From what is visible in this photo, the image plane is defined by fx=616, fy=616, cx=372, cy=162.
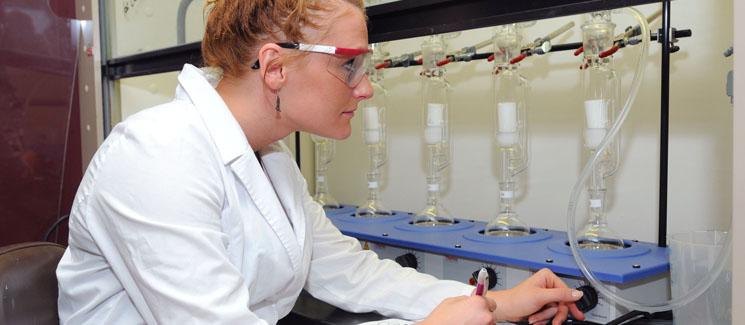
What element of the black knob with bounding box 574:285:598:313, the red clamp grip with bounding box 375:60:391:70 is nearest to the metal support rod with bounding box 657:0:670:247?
the black knob with bounding box 574:285:598:313

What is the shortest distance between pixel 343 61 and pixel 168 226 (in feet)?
1.31

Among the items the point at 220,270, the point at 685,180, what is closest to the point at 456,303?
the point at 220,270

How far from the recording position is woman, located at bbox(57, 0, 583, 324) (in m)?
0.86

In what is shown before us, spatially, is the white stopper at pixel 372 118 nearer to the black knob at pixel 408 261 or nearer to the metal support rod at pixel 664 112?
the black knob at pixel 408 261

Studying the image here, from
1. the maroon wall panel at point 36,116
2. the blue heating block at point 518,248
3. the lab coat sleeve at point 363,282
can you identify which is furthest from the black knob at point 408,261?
the maroon wall panel at point 36,116

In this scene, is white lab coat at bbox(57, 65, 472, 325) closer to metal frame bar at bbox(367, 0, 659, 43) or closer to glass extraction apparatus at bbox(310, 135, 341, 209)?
metal frame bar at bbox(367, 0, 659, 43)

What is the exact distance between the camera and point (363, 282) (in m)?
1.27

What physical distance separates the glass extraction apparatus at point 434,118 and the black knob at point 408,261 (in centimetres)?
17

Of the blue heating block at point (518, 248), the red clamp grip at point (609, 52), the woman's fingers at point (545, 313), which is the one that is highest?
the red clamp grip at point (609, 52)

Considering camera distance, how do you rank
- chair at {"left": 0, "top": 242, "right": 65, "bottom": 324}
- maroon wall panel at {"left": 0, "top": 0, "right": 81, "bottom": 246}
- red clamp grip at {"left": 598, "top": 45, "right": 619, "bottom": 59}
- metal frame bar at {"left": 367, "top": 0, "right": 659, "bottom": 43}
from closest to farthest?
chair at {"left": 0, "top": 242, "right": 65, "bottom": 324}
metal frame bar at {"left": 367, "top": 0, "right": 659, "bottom": 43}
red clamp grip at {"left": 598, "top": 45, "right": 619, "bottom": 59}
maroon wall panel at {"left": 0, "top": 0, "right": 81, "bottom": 246}

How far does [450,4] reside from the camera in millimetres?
1244

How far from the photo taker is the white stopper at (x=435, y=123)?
165 centimetres

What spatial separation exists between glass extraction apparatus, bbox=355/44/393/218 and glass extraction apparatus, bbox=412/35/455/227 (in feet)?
0.54

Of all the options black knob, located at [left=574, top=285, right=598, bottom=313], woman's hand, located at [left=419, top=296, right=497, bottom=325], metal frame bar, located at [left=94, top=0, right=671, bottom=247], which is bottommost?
black knob, located at [left=574, top=285, right=598, bottom=313]
